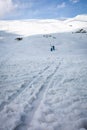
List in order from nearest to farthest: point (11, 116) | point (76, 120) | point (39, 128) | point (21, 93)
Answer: point (39, 128), point (76, 120), point (11, 116), point (21, 93)

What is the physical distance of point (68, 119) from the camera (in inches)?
157

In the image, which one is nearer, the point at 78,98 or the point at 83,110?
the point at 83,110

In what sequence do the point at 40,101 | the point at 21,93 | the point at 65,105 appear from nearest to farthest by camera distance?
the point at 65,105, the point at 40,101, the point at 21,93

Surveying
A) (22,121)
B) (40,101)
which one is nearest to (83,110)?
(40,101)

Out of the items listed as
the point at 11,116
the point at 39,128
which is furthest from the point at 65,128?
the point at 11,116

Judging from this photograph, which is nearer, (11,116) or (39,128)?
(39,128)

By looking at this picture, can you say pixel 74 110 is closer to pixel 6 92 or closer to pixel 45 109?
pixel 45 109

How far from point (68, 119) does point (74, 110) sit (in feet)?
1.48

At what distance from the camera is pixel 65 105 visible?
4.73 metres

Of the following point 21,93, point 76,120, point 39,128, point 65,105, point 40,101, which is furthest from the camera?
point 21,93

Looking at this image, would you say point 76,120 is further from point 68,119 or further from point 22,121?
point 22,121

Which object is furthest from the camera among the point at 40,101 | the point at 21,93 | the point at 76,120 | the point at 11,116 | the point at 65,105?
the point at 21,93

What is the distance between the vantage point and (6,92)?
601 centimetres

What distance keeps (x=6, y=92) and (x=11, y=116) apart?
1954 millimetres
